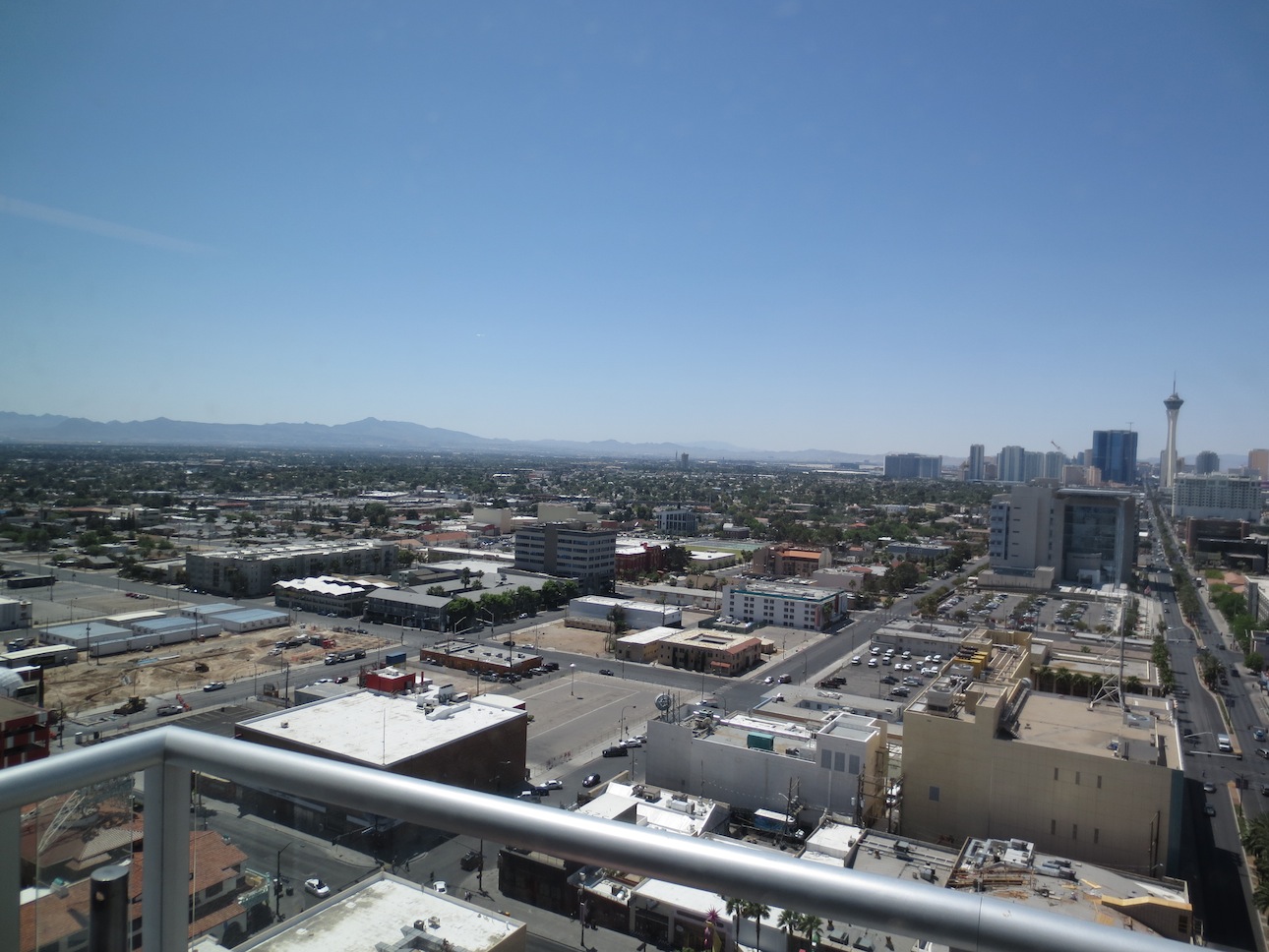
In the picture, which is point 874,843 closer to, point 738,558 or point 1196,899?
point 1196,899

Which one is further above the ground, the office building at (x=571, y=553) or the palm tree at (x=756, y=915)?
the palm tree at (x=756, y=915)

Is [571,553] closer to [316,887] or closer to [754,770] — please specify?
[754,770]

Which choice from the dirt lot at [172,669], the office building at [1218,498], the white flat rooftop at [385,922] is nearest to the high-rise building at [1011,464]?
the office building at [1218,498]

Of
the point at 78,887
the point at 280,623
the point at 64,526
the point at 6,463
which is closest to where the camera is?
the point at 78,887

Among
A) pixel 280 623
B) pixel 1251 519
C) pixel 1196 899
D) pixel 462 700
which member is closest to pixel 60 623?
pixel 280 623

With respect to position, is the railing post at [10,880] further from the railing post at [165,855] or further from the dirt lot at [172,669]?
the dirt lot at [172,669]

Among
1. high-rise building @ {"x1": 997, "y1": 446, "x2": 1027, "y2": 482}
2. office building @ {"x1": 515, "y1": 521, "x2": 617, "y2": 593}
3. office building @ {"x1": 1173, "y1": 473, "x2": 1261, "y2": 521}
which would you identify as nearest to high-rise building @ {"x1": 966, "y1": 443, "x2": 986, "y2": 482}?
high-rise building @ {"x1": 997, "y1": 446, "x2": 1027, "y2": 482}
